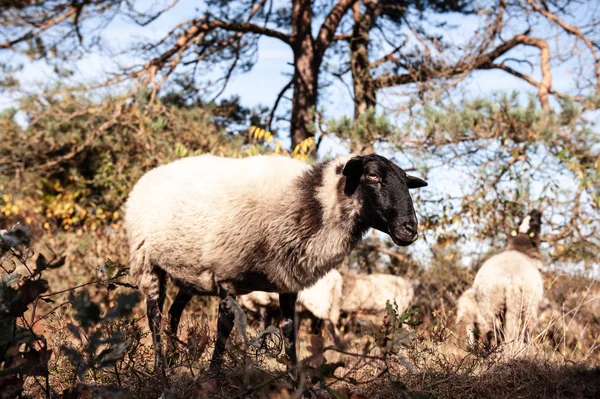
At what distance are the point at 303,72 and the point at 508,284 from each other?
245 inches

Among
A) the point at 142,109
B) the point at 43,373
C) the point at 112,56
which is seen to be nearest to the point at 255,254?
the point at 43,373

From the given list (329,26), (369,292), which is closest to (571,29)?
(329,26)

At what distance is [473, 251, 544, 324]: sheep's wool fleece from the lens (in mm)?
6180

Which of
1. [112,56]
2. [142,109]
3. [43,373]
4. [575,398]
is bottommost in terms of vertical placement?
[575,398]

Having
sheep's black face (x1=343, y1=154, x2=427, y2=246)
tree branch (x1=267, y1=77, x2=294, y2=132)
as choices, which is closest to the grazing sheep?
sheep's black face (x1=343, y1=154, x2=427, y2=246)

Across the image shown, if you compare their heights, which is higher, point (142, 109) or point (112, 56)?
point (112, 56)

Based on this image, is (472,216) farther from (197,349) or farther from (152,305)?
(197,349)

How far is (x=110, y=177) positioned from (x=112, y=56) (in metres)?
2.51

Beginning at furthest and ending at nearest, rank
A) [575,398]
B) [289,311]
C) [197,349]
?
[289,311]
[575,398]
[197,349]

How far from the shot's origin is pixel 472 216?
332 inches

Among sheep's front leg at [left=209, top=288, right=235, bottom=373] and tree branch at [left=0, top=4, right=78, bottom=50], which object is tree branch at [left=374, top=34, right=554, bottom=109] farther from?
sheep's front leg at [left=209, top=288, right=235, bottom=373]

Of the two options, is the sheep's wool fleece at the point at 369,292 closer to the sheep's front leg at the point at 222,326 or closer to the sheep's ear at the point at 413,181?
the sheep's ear at the point at 413,181

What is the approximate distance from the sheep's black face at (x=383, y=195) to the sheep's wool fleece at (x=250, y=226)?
18 centimetres

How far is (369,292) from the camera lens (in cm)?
866
